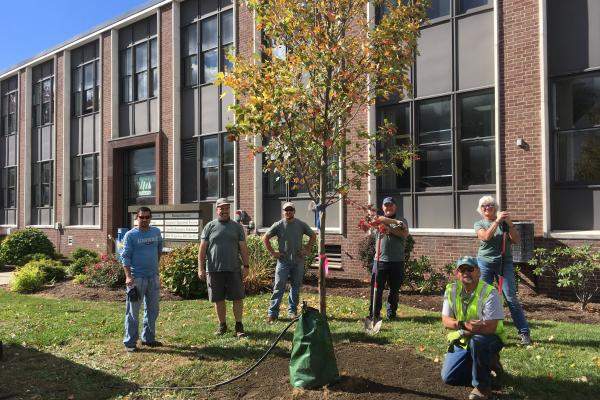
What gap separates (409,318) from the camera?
811 centimetres

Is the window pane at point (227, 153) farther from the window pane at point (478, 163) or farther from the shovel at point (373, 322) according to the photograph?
the shovel at point (373, 322)

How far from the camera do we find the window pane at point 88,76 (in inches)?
857

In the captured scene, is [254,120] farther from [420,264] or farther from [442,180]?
[442,180]

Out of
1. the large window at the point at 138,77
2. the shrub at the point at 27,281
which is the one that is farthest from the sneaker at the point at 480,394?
the large window at the point at 138,77

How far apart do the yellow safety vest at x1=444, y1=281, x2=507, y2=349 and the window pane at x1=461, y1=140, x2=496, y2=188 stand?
692 centimetres

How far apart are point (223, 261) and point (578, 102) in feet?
24.5

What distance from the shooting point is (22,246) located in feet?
65.6

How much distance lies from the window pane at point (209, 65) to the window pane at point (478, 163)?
8564mm

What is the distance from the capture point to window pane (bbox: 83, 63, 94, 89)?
21766mm

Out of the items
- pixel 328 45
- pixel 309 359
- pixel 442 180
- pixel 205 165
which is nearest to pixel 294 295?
pixel 309 359

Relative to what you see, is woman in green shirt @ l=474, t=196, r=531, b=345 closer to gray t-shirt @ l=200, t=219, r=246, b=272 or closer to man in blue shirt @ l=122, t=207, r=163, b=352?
gray t-shirt @ l=200, t=219, r=246, b=272

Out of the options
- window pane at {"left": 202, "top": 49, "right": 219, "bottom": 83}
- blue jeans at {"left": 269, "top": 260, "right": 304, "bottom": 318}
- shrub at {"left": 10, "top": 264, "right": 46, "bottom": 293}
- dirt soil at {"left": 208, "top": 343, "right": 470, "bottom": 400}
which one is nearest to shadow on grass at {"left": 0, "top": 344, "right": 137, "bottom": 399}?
dirt soil at {"left": 208, "top": 343, "right": 470, "bottom": 400}

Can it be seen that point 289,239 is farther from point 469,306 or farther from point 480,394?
point 480,394

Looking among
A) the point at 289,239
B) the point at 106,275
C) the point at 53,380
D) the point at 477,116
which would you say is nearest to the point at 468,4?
the point at 477,116
